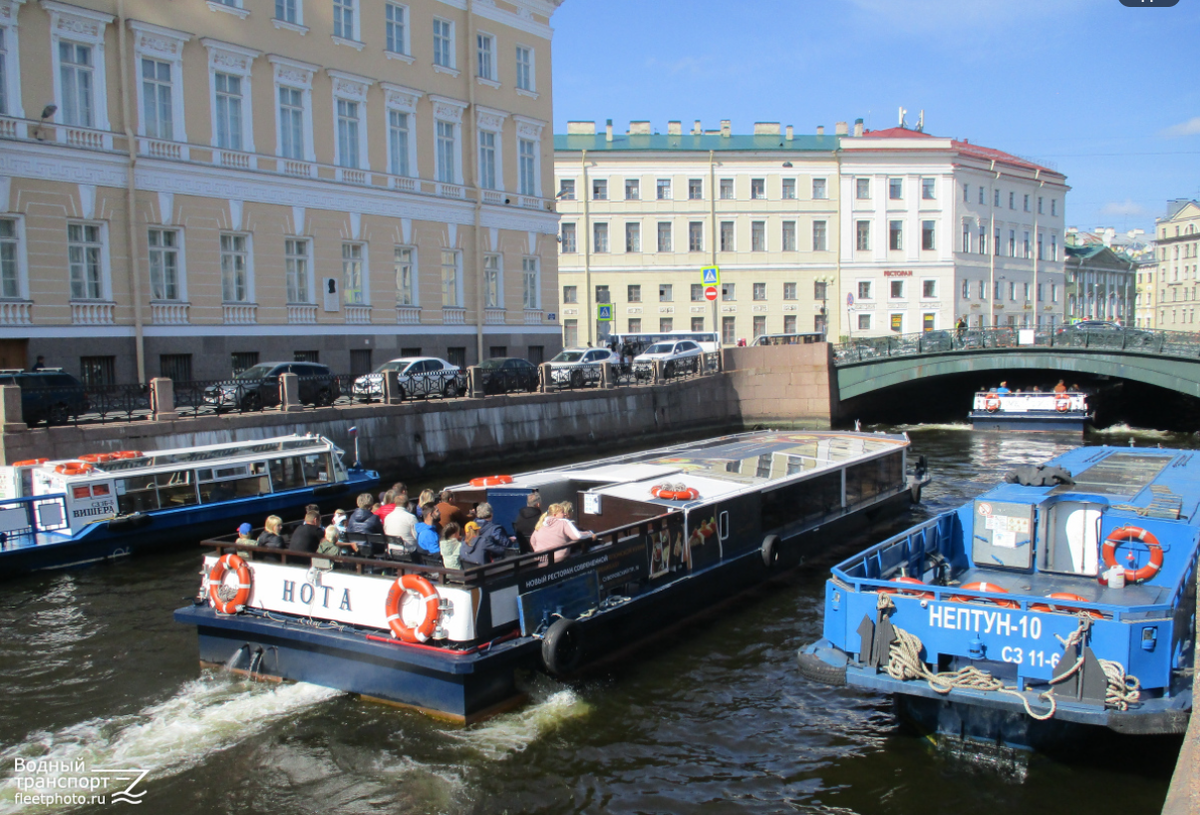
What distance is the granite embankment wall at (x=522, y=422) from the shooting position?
18.6 m

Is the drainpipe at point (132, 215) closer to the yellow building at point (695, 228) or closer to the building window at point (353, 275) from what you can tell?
the building window at point (353, 275)

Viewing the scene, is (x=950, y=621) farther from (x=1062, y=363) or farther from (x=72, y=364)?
(x=1062, y=363)

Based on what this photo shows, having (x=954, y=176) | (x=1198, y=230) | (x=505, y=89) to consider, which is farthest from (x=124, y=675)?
(x=1198, y=230)

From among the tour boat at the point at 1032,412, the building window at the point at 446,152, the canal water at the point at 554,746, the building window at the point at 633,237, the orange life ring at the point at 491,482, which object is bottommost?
the canal water at the point at 554,746

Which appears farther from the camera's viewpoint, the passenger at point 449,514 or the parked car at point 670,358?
the parked car at point 670,358

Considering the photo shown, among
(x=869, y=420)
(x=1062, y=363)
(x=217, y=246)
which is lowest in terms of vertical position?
(x=869, y=420)

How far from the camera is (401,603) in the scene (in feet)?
28.6

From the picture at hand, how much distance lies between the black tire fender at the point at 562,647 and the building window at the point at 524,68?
2961 centimetres

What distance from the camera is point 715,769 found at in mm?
8156

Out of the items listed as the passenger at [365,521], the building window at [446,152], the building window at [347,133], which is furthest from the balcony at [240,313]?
the passenger at [365,521]

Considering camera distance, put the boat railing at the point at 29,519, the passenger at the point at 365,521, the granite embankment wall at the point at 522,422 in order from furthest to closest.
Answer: the granite embankment wall at the point at 522,422, the boat railing at the point at 29,519, the passenger at the point at 365,521

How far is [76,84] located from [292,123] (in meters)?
6.23

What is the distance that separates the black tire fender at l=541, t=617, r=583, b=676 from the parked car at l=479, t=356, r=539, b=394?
18.0m

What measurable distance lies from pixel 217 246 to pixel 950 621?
23.4m
